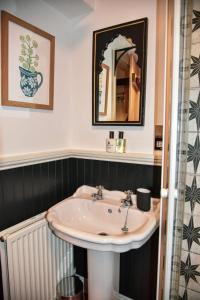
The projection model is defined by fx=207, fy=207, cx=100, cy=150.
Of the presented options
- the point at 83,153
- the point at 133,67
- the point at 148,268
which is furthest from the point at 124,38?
the point at 148,268

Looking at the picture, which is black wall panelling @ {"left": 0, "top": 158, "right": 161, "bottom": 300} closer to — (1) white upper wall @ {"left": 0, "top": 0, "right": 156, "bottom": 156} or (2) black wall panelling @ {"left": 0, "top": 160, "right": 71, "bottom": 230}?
(2) black wall panelling @ {"left": 0, "top": 160, "right": 71, "bottom": 230}

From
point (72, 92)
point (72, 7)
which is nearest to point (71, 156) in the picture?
point (72, 92)

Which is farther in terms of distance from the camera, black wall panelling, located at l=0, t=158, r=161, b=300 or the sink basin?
black wall panelling, located at l=0, t=158, r=161, b=300

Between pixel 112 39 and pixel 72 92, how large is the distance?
49 cm

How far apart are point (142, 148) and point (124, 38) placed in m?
0.76

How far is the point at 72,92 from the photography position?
5.52 ft

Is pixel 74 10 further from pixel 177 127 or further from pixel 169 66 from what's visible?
pixel 177 127

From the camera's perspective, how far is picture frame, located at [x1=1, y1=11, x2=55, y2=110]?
117 centimetres

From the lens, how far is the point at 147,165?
1393 mm

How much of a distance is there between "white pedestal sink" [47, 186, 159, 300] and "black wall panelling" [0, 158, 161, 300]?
3.8 inches

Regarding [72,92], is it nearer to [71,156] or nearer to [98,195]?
[71,156]

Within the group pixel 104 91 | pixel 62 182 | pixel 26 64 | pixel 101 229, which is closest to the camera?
pixel 26 64

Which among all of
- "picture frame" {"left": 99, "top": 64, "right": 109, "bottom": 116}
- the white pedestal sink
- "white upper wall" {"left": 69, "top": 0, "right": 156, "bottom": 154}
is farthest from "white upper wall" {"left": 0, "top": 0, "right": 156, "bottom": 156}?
the white pedestal sink

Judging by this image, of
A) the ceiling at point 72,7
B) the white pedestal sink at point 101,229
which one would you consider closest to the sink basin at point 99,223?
the white pedestal sink at point 101,229
